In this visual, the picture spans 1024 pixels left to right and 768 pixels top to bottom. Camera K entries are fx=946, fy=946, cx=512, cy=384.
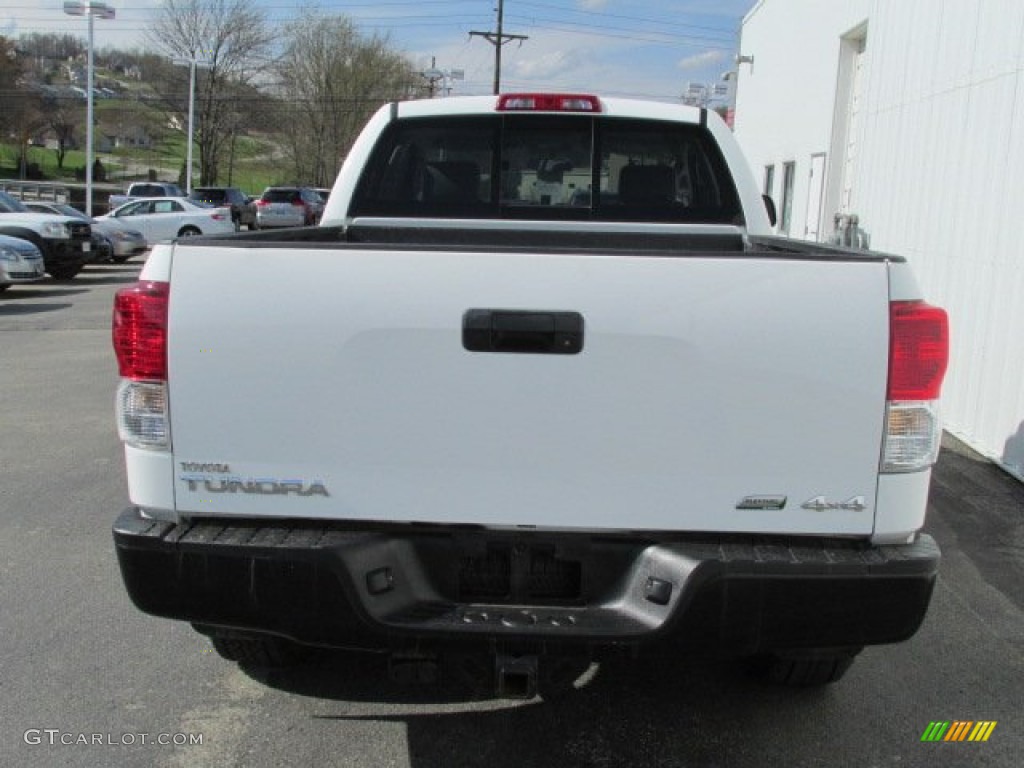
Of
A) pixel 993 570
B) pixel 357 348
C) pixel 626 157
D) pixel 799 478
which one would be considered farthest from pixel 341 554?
pixel 993 570

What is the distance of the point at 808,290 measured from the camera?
246 centimetres

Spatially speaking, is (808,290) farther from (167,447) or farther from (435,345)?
(167,447)

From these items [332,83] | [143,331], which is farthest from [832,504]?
[332,83]

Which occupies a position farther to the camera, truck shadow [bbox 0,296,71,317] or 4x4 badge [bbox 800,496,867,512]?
truck shadow [bbox 0,296,71,317]

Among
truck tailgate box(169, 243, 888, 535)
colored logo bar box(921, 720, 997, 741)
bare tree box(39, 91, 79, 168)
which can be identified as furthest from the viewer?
bare tree box(39, 91, 79, 168)

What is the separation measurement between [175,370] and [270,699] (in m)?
1.54

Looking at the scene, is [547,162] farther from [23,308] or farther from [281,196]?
[281,196]

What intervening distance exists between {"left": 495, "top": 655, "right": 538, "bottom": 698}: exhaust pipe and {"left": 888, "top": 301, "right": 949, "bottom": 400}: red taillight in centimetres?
119

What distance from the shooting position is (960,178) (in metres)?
7.79

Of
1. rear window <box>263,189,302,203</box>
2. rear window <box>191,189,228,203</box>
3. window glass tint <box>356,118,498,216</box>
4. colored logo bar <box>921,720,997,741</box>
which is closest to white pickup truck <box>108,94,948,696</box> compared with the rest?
colored logo bar <box>921,720,997,741</box>

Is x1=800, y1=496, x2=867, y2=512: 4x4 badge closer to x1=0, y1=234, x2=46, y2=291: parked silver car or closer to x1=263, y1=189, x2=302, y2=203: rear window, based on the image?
x1=0, y1=234, x2=46, y2=291: parked silver car

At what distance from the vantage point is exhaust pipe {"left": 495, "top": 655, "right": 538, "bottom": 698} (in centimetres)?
254

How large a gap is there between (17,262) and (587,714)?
1535 cm

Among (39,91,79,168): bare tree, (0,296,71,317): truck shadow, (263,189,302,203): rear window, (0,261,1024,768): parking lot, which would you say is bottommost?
(0,261,1024,768): parking lot
